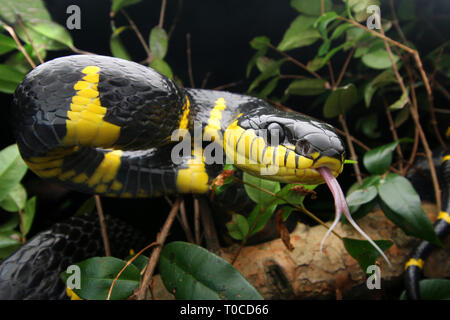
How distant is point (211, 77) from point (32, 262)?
1.48 meters

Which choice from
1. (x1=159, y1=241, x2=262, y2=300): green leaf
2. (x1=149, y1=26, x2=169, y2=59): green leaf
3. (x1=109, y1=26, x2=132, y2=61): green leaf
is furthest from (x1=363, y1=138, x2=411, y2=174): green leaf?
(x1=109, y1=26, x2=132, y2=61): green leaf

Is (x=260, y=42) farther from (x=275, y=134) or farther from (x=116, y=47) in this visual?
(x=275, y=134)

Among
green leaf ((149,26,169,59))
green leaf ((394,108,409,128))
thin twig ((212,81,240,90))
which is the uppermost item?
green leaf ((149,26,169,59))

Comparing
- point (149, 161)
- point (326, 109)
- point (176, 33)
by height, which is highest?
point (176, 33)

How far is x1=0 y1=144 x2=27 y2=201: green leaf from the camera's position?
1.25m

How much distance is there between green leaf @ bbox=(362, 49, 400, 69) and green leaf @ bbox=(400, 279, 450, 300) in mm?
997

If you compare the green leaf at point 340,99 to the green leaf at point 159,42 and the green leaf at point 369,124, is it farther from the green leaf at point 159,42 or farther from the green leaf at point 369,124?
the green leaf at point 159,42

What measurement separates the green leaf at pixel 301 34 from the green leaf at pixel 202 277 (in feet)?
3.75

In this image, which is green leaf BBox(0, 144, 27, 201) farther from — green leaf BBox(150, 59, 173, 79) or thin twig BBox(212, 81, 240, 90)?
thin twig BBox(212, 81, 240, 90)

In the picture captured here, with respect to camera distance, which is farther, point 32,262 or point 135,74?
point 32,262

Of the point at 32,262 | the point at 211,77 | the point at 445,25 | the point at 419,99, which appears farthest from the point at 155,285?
A: the point at 445,25


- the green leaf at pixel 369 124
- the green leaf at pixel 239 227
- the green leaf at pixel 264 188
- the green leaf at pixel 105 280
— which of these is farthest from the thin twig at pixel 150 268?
the green leaf at pixel 369 124

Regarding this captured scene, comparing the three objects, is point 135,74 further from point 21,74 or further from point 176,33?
point 176,33
